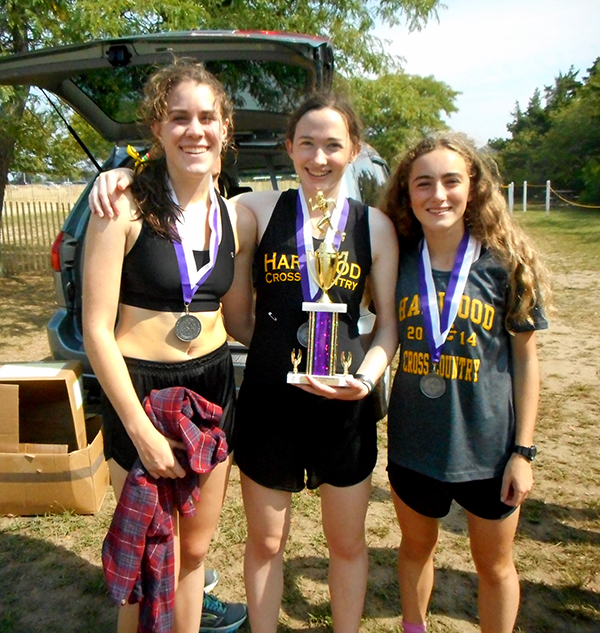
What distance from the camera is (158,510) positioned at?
1687 mm

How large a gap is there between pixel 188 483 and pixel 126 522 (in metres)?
0.20

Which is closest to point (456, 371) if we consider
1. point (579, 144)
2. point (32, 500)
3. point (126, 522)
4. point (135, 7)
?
point (126, 522)

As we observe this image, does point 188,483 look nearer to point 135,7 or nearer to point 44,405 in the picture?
point 44,405

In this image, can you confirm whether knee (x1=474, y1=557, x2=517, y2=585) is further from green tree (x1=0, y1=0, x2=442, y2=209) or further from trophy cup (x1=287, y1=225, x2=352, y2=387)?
green tree (x1=0, y1=0, x2=442, y2=209)

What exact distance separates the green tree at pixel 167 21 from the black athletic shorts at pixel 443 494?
5.37 metres

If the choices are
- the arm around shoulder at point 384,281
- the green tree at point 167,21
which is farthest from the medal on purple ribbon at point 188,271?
the green tree at point 167,21

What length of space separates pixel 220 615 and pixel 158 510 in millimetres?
901

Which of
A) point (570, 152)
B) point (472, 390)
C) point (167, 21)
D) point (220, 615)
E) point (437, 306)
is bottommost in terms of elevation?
point (220, 615)

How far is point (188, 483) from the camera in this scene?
69.3 inches

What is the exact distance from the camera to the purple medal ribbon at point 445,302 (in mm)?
1816

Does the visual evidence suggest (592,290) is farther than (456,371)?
Yes

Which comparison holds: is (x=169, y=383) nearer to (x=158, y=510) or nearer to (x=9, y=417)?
(x=158, y=510)

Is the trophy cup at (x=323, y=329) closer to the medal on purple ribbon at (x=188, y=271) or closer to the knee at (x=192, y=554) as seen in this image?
the medal on purple ribbon at (x=188, y=271)

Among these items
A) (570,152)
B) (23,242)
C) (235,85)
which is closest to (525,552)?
(235,85)
